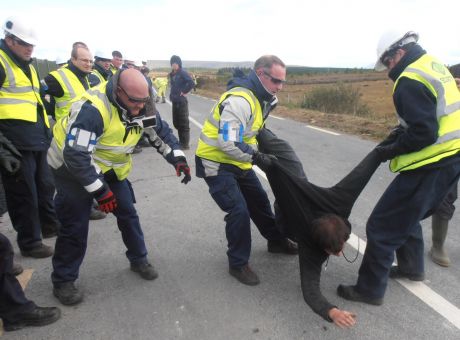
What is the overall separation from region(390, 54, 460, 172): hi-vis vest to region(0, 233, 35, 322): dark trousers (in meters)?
3.02

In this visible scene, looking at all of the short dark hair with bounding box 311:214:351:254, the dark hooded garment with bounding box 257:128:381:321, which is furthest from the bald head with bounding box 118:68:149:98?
the short dark hair with bounding box 311:214:351:254

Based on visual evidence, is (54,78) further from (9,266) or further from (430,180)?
(430,180)

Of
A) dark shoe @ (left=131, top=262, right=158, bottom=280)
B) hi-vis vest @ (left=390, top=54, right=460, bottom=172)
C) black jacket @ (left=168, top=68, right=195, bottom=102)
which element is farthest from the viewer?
black jacket @ (left=168, top=68, right=195, bottom=102)

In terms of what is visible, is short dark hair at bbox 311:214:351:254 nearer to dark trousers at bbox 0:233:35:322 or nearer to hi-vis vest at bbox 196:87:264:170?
hi-vis vest at bbox 196:87:264:170

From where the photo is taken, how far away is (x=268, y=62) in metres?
3.13

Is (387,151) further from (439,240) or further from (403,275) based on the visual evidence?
(439,240)

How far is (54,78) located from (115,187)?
7.25ft

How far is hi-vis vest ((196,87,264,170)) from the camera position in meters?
3.16

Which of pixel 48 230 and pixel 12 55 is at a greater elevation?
pixel 12 55

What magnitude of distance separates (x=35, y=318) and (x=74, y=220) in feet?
2.53

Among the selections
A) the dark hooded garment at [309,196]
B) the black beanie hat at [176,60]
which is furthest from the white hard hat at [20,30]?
the black beanie hat at [176,60]

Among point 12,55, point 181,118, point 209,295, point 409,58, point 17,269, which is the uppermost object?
point 409,58

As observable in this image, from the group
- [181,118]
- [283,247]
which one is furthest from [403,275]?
[181,118]

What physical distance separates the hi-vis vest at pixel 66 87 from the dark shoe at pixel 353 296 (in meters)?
3.76
